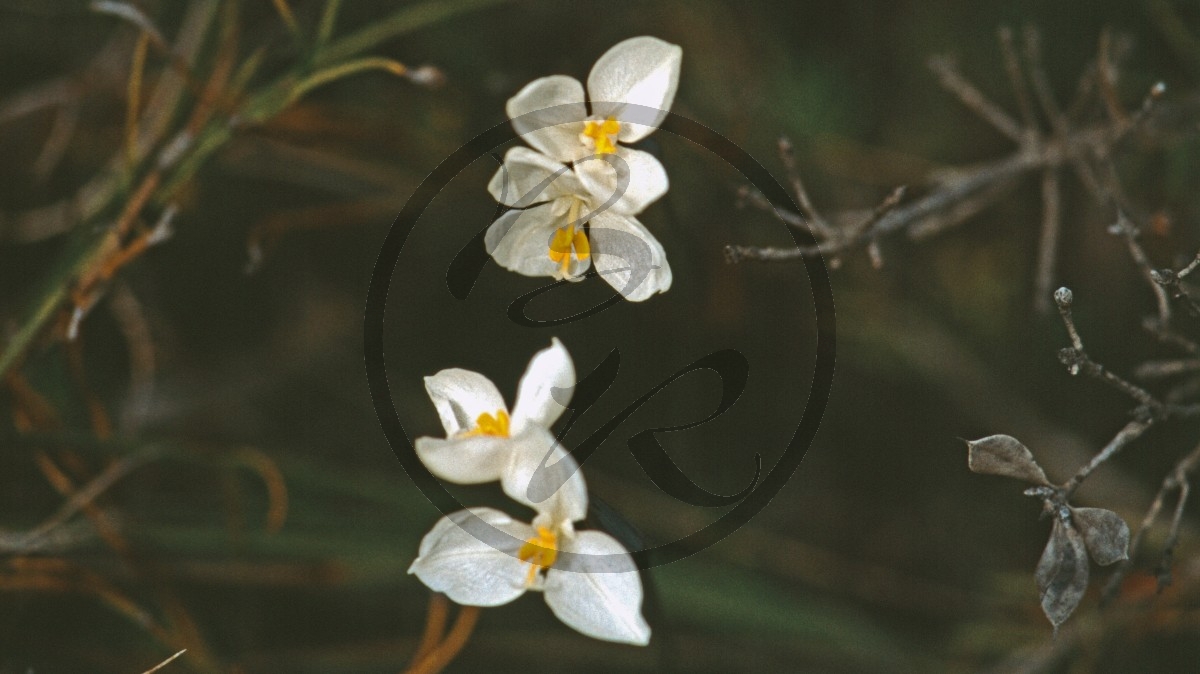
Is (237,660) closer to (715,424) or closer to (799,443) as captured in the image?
(715,424)

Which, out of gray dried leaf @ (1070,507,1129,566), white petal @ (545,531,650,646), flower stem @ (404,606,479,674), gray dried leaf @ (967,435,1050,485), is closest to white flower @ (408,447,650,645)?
white petal @ (545,531,650,646)

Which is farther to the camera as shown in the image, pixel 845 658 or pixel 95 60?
pixel 95 60

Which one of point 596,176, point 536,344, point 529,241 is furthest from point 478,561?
point 536,344

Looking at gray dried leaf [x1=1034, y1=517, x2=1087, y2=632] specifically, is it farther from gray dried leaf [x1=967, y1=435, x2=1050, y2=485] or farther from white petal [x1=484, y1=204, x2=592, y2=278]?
white petal [x1=484, y1=204, x2=592, y2=278]

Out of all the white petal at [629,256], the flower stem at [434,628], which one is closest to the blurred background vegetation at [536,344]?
the flower stem at [434,628]

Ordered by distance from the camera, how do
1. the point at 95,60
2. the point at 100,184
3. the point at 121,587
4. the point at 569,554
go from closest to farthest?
the point at 569,554 < the point at 121,587 < the point at 100,184 < the point at 95,60

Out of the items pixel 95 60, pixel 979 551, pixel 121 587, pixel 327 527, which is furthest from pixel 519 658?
pixel 95 60
